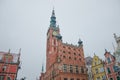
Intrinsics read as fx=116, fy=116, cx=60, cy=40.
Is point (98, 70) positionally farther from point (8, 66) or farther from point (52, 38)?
point (8, 66)

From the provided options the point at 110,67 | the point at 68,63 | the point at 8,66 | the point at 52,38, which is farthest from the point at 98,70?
the point at 8,66

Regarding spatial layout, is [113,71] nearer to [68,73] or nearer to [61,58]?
[68,73]

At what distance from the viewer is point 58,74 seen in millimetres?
35469

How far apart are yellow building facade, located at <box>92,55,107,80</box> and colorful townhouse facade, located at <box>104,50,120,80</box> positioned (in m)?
1.52

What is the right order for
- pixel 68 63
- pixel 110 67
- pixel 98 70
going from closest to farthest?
pixel 110 67, pixel 68 63, pixel 98 70

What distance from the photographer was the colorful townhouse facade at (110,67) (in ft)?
112

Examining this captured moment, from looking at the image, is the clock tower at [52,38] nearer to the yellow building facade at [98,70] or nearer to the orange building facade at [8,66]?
the orange building facade at [8,66]

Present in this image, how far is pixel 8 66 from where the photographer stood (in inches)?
1420

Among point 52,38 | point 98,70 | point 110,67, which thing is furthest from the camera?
point 52,38

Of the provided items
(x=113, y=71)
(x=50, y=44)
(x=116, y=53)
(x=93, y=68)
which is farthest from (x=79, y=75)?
(x=50, y=44)

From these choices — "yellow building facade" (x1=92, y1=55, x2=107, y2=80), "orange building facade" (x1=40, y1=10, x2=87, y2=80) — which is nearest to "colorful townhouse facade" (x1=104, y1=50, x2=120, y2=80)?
"yellow building facade" (x1=92, y1=55, x2=107, y2=80)

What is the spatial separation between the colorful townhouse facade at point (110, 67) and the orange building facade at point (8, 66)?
28.3 metres

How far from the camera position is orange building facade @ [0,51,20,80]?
34741 mm

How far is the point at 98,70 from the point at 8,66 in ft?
95.6
